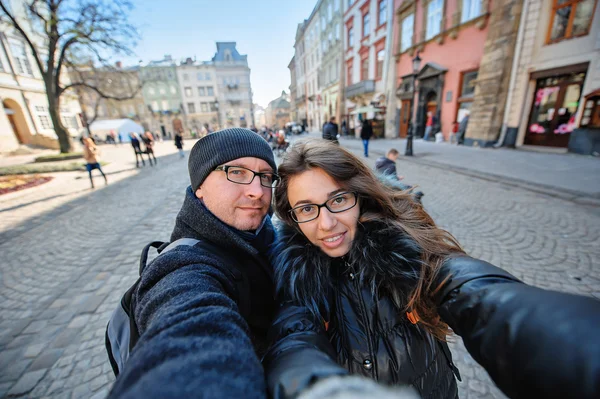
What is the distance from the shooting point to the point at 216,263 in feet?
3.42

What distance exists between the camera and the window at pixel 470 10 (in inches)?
433

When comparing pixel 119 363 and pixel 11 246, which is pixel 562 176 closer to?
pixel 119 363

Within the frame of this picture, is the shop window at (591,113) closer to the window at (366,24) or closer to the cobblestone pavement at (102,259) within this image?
the cobblestone pavement at (102,259)

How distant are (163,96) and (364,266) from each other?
54898 mm

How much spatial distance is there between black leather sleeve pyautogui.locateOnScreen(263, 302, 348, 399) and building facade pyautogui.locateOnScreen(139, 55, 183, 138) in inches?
2037

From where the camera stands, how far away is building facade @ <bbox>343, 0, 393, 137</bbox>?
18.1m

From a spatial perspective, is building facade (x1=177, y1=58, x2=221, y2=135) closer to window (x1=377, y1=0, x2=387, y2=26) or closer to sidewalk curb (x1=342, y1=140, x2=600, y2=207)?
window (x1=377, y1=0, x2=387, y2=26)

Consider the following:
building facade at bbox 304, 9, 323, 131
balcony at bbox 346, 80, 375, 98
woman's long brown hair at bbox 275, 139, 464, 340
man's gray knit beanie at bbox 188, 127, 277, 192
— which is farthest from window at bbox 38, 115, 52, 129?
woman's long brown hair at bbox 275, 139, 464, 340

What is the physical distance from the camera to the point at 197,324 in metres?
0.67

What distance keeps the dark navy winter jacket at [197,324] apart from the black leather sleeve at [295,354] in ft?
0.30

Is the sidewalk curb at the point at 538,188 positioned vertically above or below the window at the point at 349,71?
below

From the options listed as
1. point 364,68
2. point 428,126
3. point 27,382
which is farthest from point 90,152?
point 364,68

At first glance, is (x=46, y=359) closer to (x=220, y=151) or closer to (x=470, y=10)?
(x=220, y=151)

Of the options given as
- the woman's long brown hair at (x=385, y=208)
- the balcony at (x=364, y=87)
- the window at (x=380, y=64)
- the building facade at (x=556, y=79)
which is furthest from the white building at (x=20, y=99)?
the building facade at (x=556, y=79)
